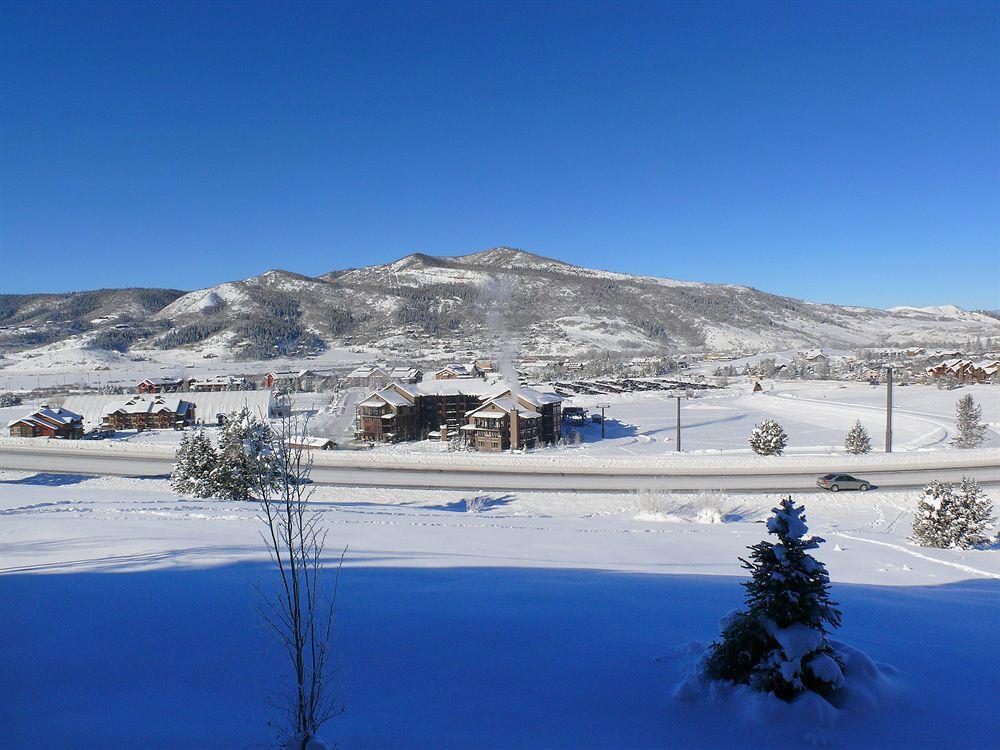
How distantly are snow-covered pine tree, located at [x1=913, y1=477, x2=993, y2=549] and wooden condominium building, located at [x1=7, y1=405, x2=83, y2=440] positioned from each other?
150 ft

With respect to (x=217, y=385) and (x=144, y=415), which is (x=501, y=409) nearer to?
(x=144, y=415)

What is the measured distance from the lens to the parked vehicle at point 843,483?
20.5 meters

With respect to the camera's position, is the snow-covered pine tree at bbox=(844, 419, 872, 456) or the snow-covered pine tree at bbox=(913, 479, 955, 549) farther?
the snow-covered pine tree at bbox=(844, 419, 872, 456)

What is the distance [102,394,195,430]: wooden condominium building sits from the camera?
43500mm

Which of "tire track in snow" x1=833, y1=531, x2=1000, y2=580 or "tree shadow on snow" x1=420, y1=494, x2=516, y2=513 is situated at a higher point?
"tire track in snow" x1=833, y1=531, x2=1000, y2=580

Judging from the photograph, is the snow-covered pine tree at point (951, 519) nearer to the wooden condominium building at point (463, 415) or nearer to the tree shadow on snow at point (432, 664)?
the tree shadow on snow at point (432, 664)

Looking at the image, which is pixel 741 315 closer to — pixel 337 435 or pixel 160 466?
pixel 337 435

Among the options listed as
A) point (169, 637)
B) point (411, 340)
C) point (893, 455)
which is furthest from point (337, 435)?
point (411, 340)

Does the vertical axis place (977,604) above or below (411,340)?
below

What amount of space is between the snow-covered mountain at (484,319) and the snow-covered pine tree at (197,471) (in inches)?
3995

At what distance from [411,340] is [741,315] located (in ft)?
333

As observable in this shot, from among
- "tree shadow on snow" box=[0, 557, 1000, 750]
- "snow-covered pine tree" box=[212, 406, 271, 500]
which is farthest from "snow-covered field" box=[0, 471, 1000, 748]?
"snow-covered pine tree" box=[212, 406, 271, 500]

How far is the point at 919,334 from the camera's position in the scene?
552ft

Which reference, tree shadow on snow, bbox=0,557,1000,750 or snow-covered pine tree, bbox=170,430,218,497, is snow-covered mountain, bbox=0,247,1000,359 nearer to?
snow-covered pine tree, bbox=170,430,218,497
